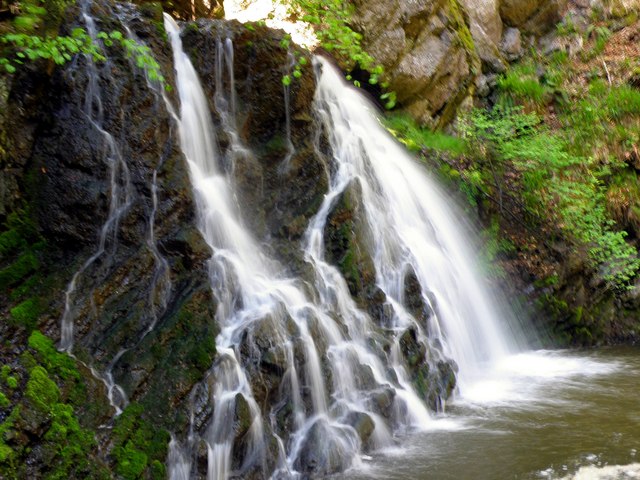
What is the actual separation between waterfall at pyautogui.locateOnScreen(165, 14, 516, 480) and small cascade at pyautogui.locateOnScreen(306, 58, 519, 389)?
0.07ft

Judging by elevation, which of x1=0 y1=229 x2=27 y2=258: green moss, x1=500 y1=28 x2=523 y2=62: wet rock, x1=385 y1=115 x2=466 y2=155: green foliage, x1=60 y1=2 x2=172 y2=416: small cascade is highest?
x1=500 y1=28 x2=523 y2=62: wet rock

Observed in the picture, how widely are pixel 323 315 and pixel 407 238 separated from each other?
2541 millimetres

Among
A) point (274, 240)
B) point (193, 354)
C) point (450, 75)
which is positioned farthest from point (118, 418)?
point (450, 75)

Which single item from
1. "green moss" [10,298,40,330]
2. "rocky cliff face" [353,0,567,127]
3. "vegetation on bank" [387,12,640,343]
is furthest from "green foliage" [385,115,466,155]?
"green moss" [10,298,40,330]

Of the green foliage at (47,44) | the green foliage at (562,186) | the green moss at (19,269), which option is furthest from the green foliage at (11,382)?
the green foliage at (562,186)

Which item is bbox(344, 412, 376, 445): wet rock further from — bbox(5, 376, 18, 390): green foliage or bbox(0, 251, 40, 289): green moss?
bbox(0, 251, 40, 289): green moss

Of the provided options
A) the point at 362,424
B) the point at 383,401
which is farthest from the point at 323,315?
the point at 362,424

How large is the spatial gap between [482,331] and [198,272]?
4610 mm

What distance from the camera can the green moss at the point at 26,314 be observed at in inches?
190

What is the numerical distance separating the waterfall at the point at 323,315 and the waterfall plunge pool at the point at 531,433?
→ 38 cm

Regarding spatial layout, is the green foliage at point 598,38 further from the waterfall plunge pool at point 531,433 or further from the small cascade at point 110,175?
the small cascade at point 110,175

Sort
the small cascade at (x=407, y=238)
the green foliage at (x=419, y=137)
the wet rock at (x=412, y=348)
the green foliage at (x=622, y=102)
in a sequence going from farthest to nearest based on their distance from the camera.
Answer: the green foliage at (x=622, y=102), the green foliage at (x=419, y=137), the small cascade at (x=407, y=238), the wet rock at (x=412, y=348)

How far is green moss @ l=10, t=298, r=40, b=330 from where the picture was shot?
190 inches

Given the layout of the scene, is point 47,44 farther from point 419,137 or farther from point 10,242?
point 419,137
